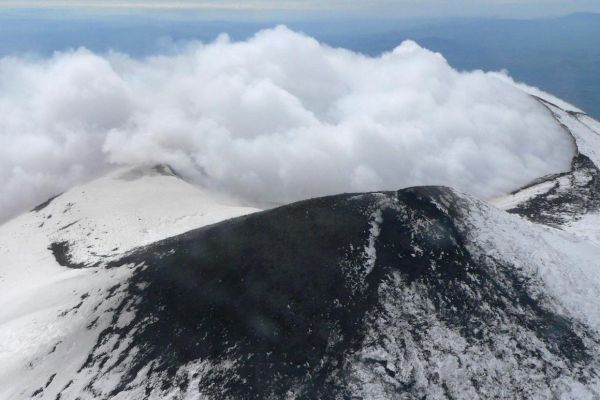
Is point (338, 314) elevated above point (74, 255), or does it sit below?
above

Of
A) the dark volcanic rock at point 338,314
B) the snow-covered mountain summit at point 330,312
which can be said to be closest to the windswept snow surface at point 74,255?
the snow-covered mountain summit at point 330,312

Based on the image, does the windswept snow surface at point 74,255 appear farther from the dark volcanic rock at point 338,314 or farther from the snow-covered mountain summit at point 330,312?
the dark volcanic rock at point 338,314

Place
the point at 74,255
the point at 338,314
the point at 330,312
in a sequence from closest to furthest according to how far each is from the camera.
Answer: the point at 338,314
the point at 330,312
the point at 74,255

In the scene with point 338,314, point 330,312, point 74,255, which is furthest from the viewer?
point 74,255

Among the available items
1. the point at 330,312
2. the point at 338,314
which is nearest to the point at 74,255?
the point at 330,312

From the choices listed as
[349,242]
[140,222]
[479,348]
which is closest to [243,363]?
[349,242]

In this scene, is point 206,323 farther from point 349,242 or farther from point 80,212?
point 80,212

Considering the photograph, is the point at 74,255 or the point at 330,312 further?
the point at 74,255

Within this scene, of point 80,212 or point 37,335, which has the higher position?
point 37,335

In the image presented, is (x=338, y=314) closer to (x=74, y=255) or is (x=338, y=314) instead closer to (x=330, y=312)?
(x=330, y=312)
